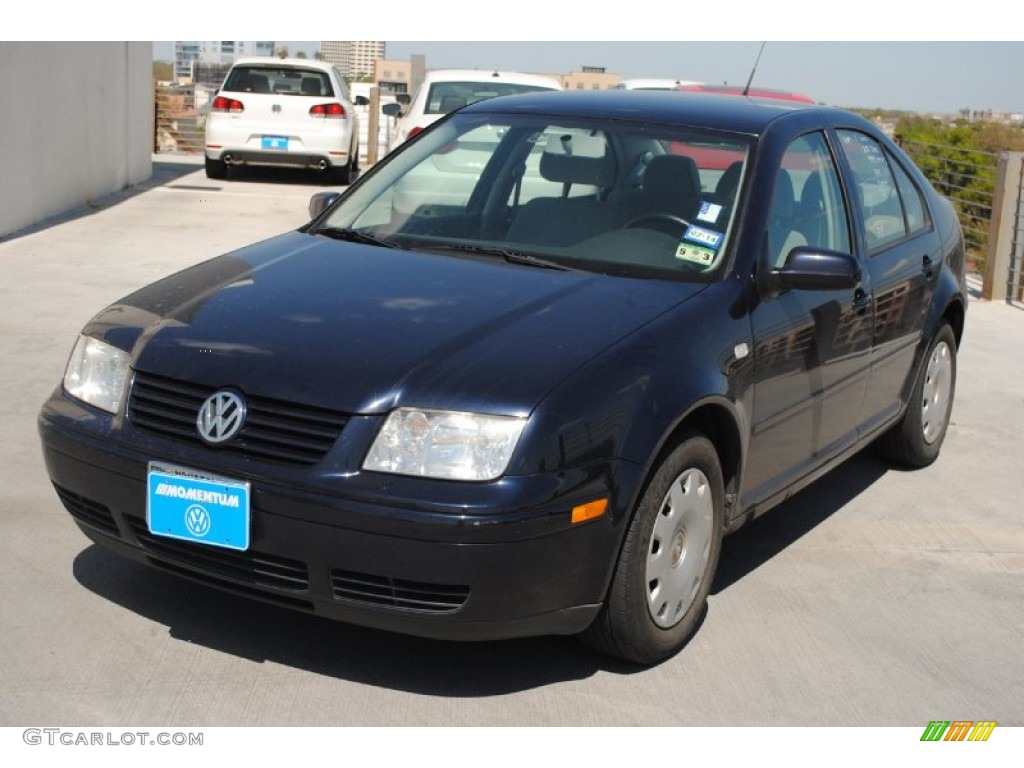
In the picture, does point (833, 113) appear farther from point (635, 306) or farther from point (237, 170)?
point (237, 170)

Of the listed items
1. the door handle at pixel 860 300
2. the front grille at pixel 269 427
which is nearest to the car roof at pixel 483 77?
the door handle at pixel 860 300

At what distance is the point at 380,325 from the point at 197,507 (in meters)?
0.71

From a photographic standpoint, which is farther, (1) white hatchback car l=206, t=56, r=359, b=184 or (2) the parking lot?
(1) white hatchback car l=206, t=56, r=359, b=184

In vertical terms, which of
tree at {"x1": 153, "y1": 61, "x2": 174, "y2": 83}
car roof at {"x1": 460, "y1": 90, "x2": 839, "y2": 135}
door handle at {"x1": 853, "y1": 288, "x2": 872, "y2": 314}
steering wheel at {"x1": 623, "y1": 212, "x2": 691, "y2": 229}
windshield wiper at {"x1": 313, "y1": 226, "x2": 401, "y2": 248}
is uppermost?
car roof at {"x1": 460, "y1": 90, "x2": 839, "y2": 135}

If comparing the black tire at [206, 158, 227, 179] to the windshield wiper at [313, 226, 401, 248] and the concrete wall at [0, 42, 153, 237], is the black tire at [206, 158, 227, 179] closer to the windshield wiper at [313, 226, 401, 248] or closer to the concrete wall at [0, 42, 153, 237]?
the concrete wall at [0, 42, 153, 237]

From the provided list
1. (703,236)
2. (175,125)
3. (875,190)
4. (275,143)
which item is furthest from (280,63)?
(703,236)

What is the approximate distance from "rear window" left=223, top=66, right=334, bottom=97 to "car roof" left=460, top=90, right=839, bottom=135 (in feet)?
42.2

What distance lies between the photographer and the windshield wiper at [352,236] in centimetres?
471

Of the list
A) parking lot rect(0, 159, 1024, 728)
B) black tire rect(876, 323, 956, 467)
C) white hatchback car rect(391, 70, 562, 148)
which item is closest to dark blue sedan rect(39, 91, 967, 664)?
parking lot rect(0, 159, 1024, 728)

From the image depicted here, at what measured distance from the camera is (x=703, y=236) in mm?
4508

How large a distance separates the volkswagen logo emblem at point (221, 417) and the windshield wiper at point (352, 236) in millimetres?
1206

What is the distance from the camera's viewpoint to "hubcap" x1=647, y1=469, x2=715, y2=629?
12.8 feet

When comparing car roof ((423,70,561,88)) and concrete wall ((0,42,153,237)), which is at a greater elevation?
car roof ((423,70,561,88))

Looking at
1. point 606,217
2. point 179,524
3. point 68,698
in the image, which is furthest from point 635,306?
point 68,698
